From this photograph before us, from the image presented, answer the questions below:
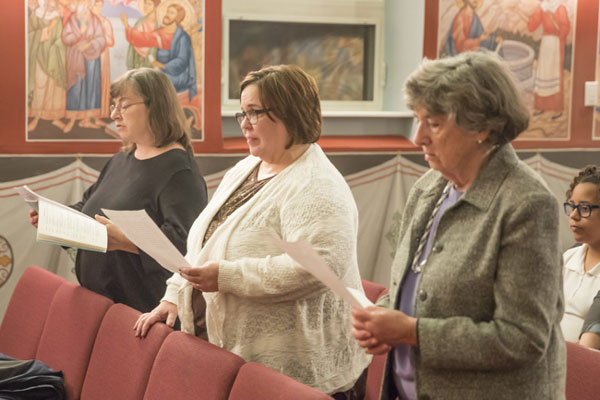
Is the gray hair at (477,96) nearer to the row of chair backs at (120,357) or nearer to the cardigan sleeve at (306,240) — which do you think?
the cardigan sleeve at (306,240)

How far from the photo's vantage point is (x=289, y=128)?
2.51 meters

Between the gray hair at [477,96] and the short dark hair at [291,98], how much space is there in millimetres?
794

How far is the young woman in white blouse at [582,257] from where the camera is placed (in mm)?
3467

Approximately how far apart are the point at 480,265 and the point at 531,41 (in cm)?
501

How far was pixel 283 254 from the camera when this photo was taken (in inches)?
94.0

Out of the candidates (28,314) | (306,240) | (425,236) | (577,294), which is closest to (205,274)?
(306,240)

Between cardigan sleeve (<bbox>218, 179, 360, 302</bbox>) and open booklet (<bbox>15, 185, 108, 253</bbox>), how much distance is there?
0.73 m

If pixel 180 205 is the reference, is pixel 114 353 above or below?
below

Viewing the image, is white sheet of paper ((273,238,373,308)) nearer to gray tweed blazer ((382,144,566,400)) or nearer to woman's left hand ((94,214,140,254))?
gray tweed blazer ((382,144,566,400))

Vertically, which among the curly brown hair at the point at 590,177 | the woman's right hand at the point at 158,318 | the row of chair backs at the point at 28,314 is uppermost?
the curly brown hair at the point at 590,177

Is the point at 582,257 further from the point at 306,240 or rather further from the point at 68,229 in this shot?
the point at 68,229

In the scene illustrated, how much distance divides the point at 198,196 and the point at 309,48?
Result: 10.6 feet


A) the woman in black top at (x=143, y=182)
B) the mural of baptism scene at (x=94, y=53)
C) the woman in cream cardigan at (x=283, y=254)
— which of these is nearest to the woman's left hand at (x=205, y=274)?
the woman in cream cardigan at (x=283, y=254)

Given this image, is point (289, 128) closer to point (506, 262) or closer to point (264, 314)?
point (264, 314)
